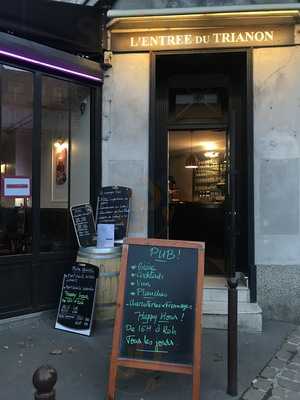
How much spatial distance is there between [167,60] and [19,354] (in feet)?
14.1

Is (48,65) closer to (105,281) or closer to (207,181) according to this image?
(105,281)

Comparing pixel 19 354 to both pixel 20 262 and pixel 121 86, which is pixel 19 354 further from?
pixel 121 86

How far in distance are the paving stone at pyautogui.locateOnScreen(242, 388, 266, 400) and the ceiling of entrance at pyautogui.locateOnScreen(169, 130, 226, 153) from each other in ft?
15.5

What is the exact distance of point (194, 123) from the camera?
728 cm

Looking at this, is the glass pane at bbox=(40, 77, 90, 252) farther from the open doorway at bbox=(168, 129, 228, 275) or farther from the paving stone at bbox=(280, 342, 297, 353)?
the paving stone at bbox=(280, 342, 297, 353)

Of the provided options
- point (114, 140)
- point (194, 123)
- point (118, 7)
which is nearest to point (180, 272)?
point (114, 140)

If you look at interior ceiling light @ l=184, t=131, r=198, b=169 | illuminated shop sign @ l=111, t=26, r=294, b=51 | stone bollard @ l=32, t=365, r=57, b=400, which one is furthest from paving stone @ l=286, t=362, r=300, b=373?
interior ceiling light @ l=184, t=131, r=198, b=169

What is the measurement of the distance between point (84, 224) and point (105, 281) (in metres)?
1.01

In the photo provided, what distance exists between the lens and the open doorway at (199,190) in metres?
8.46

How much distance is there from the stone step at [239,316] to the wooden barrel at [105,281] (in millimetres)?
1159

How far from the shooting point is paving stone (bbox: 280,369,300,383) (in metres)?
4.58

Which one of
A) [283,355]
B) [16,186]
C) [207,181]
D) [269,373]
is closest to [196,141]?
[207,181]

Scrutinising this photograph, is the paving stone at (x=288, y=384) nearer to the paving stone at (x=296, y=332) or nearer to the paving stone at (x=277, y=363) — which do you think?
the paving stone at (x=277, y=363)

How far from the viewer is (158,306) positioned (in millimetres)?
4172
